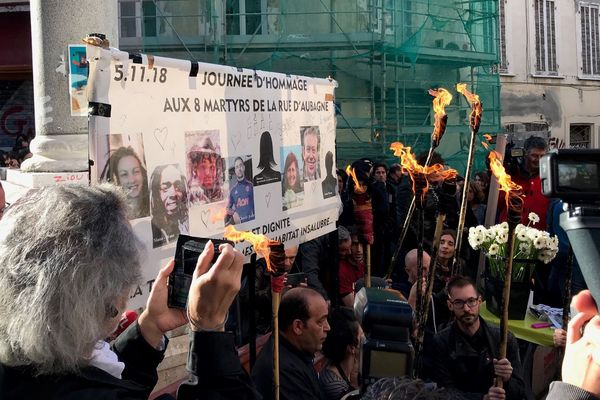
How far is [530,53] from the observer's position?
68.9ft

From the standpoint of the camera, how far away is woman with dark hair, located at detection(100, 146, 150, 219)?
345cm

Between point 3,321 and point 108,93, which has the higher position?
point 108,93

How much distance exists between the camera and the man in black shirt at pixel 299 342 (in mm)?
3938

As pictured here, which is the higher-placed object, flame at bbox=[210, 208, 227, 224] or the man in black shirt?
flame at bbox=[210, 208, 227, 224]

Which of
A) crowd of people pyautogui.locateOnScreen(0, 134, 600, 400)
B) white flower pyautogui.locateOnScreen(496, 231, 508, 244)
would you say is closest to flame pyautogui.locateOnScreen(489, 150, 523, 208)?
white flower pyautogui.locateOnScreen(496, 231, 508, 244)

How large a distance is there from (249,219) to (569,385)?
3.18m

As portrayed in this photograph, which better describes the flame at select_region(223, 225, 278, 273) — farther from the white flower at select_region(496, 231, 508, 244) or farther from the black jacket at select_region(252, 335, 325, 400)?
the white flower at select_region(496, 231, 508, 244)

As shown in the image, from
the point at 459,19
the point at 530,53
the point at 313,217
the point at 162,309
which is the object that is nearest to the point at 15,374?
the point at 162,309

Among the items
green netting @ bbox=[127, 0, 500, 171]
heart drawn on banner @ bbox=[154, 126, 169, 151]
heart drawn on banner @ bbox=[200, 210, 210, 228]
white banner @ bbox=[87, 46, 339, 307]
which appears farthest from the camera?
green netting @ bbox=[127, 0, 500, 171]

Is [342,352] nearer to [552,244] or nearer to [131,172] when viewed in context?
[131,172]

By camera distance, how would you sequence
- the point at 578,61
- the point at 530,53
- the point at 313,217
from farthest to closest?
1. the point at 578,61
2. the point at 530,53
3. the point at 313,217

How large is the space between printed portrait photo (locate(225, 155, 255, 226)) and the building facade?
15510 mm

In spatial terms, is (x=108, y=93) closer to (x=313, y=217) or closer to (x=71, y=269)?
(x=71, y=269)

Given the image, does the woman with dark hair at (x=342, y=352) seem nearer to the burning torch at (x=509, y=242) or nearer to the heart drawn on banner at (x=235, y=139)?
the burning torch at (x=509, y=242)
